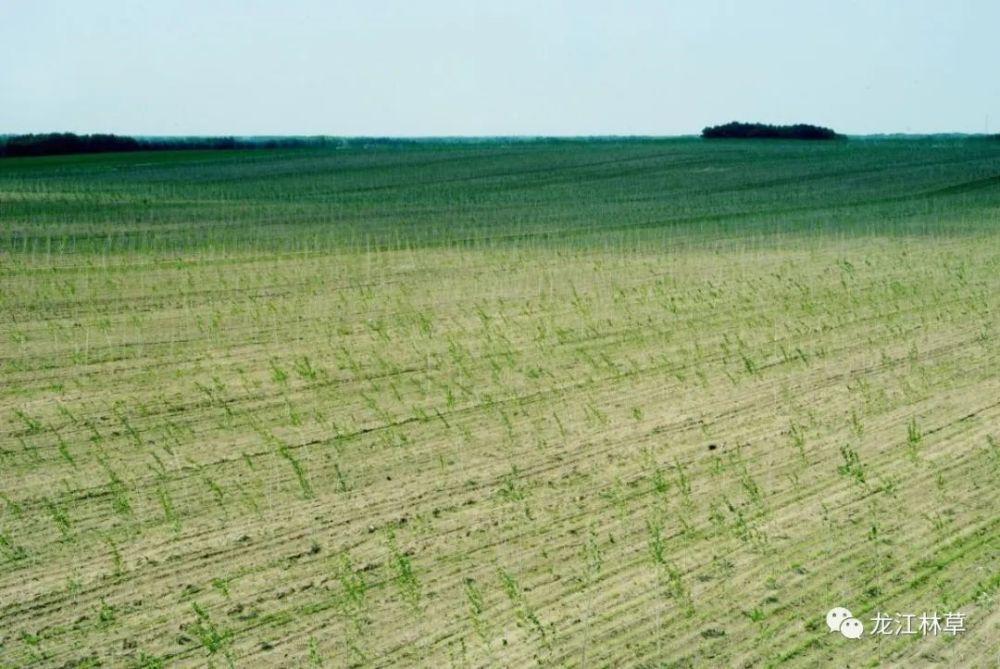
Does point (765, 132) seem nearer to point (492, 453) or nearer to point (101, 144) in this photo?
point (101, 144)

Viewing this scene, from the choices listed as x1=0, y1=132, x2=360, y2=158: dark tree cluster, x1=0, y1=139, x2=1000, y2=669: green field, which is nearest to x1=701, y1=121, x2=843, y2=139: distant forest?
x1=0, y1=132, x2=360, y2=158: dark tree cluster

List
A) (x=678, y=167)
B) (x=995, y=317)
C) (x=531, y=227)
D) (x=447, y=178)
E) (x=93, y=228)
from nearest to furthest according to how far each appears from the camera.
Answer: (x=995, y=317), (x=93, y=228), (x=531, y=227), (x=447, y=178), (x=678, y=167)

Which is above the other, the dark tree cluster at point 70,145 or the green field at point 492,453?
the dark tree cluster at point 70,145

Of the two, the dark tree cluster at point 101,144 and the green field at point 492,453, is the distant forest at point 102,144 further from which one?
the green field at point 492,453

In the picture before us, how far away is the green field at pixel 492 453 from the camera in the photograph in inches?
207

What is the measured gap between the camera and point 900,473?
23.2 ft

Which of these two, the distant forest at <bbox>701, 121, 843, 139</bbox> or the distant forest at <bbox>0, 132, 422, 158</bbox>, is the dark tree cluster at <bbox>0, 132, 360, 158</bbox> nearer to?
the distant forest at <bbox>0, 132, 422, 158</bbox>

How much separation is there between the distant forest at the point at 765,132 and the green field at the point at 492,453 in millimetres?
38610

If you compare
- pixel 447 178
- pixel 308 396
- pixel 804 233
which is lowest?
pixel 308 396

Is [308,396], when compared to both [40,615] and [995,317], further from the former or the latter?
[995,317]

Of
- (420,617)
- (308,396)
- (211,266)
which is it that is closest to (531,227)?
(211,266)

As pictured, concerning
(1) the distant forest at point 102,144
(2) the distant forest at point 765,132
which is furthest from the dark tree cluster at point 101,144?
(2) the distant forest at point 765,132

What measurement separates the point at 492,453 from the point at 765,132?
50327mm

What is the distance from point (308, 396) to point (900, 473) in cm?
424
